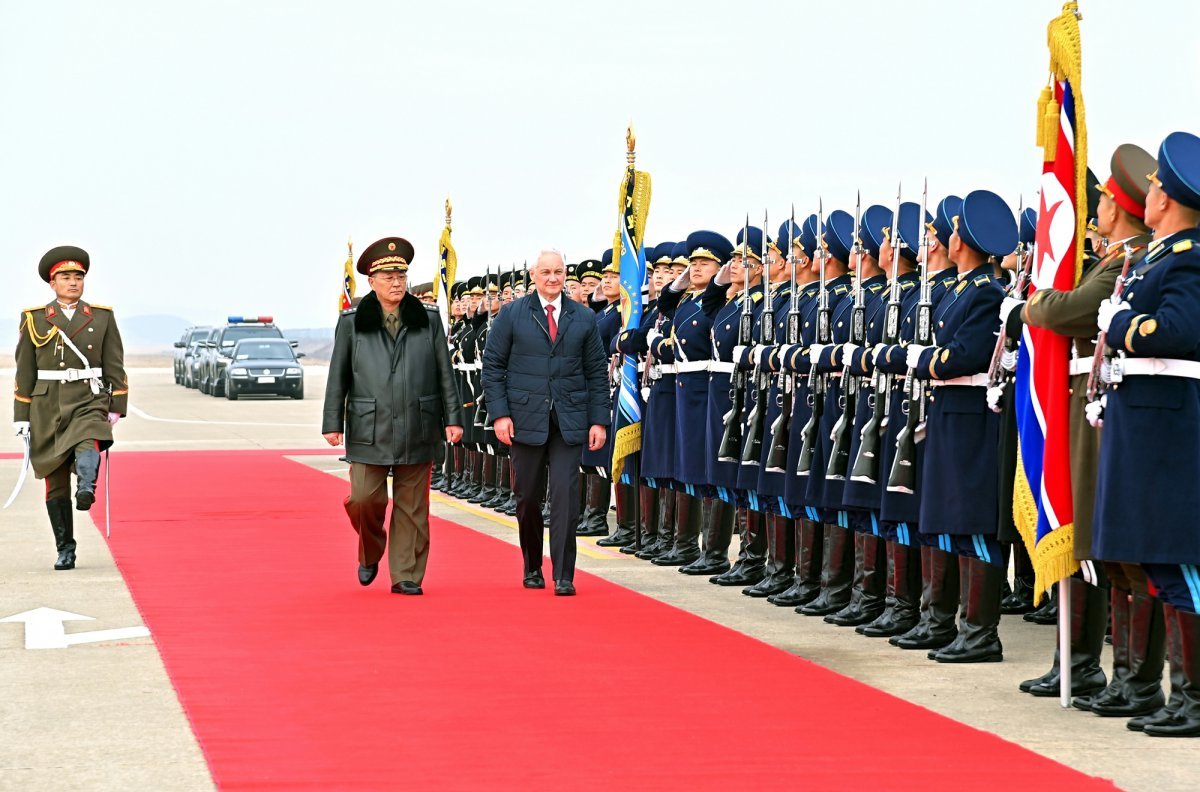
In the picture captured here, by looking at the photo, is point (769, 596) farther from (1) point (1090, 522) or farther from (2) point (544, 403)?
(1) point (1090, 522)

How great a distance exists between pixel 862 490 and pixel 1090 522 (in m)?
2.18

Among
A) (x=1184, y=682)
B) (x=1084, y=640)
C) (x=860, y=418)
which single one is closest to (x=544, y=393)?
(x=860, y=418)

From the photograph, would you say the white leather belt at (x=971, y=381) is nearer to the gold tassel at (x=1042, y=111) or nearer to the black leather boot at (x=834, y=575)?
the gold tassel at (x=1042, y=111)

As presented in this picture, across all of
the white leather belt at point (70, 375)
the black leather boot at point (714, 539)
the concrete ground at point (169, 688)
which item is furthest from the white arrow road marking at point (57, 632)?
the black leather boot at point (714, 539)

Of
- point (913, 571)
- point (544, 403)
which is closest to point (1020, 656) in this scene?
point (913, 571)

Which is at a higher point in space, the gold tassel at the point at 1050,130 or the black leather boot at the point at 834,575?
A: the gold tassel at the point at 1050,130

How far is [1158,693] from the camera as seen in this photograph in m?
6.96

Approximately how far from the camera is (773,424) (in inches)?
409

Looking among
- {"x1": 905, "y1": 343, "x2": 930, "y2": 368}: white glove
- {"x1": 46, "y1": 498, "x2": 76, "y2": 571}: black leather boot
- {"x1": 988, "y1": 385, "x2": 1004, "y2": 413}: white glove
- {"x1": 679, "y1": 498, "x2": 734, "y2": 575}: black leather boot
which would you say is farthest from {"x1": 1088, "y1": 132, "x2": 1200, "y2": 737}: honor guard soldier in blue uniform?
{"x1": 46, "y1": 498, "x2": 76, "y2": 571}: black leather boot

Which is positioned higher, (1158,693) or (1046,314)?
(1046,314)

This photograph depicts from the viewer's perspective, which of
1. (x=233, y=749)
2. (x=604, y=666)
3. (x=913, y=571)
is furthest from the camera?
(x=913, y=571)

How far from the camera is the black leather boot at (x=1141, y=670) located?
22.8 ft

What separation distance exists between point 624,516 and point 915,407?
5172 millimetres

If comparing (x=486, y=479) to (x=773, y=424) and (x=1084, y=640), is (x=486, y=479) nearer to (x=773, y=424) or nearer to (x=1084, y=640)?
(x=773, y=424)
